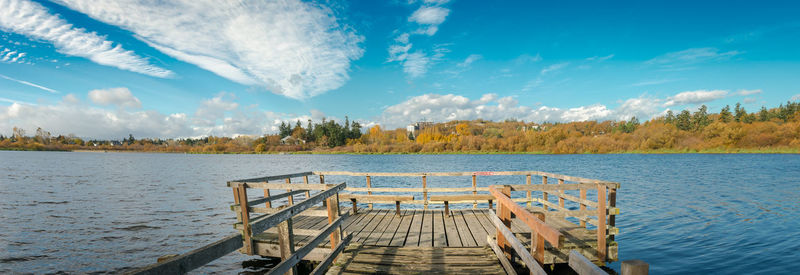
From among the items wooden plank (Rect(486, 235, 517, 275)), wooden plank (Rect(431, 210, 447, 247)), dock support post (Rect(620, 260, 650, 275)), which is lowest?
wooden plank (Rect(431, 210, 447, 247))

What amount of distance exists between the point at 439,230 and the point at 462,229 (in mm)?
545

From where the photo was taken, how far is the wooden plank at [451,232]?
640 cm

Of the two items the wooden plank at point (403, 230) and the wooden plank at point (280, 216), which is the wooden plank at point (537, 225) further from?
the wooden plank at point (403, 230)

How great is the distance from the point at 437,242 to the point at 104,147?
834 feet

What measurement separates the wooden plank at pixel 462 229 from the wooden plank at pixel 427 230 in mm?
Result: 453

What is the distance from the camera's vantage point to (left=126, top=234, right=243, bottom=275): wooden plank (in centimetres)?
171

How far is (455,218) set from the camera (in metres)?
8.55

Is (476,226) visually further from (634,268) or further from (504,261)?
(634,268)

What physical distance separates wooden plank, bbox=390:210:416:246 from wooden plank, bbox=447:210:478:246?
1012 millimetres

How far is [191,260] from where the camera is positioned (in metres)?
1.98

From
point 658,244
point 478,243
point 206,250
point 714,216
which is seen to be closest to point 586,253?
point 478,243

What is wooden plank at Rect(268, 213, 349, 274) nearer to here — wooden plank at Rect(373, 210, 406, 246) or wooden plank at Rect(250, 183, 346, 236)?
wooden plank at Rect(250, 183, 346, 236)

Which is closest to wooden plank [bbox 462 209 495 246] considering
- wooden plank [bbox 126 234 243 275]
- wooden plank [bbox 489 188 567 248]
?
wooden plank [bbox 489 188 567 248]

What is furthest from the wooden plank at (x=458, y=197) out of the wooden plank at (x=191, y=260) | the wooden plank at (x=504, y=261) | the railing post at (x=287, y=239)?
the wooden plank at (x=191, y=260)
